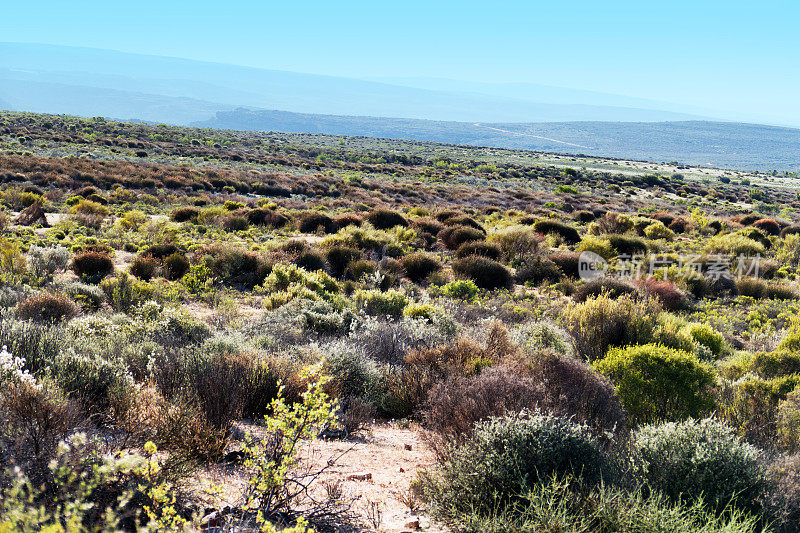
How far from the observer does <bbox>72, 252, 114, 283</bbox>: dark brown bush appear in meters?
10.2

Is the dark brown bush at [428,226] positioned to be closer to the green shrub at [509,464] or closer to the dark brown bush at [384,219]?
the dark brown bush at [384,219]

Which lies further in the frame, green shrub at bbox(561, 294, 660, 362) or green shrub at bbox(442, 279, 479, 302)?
green shrub at bbox(442, 279, 479, 302)

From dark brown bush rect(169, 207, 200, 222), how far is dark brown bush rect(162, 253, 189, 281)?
7.05 meters

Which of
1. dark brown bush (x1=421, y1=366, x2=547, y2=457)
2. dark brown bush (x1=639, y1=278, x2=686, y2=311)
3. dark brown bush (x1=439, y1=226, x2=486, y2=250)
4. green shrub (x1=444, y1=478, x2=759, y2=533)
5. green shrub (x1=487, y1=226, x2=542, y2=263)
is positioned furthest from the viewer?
dark brown bush (x1=439, y1=226, x2=486, y2=250)

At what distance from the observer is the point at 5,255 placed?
931 centimetres

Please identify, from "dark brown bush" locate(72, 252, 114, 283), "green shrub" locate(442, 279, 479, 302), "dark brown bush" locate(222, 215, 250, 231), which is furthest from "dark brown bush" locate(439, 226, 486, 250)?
"dark brown bush" locate(72, 252, 114, 283)

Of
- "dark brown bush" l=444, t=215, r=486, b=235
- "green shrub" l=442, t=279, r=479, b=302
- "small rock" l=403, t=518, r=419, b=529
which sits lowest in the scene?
"green shrub" l=442, t=279, r=479, b=302

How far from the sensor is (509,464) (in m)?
3.23

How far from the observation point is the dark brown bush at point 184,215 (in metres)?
18.1

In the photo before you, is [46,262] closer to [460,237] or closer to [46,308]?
[46,308]

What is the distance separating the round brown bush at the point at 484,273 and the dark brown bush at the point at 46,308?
8.45 metres

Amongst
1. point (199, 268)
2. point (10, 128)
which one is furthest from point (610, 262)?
point (10, 128)

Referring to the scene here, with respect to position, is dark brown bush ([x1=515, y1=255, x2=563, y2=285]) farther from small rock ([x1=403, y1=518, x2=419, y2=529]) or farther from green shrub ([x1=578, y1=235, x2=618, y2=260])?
small rock ([x1=403, y1=518, x2=419, y2=529])

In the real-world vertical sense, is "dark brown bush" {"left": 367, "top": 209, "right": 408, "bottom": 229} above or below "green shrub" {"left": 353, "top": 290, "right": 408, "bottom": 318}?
above
